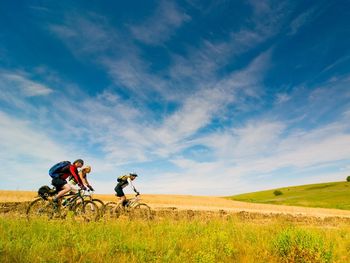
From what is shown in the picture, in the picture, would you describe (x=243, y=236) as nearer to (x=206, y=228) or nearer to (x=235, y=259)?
(x=206, y=228)

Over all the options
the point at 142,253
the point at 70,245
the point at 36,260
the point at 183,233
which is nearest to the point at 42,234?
the point at 70,245

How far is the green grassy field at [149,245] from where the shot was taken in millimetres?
7711

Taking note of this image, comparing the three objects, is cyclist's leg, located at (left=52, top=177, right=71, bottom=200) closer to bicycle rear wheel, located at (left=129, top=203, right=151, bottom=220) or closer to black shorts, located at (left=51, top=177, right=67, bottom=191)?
black shorts, located at (left=51, top=177, right=67, bottom=191)

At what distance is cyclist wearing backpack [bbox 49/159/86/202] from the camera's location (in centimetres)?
1312

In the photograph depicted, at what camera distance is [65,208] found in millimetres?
13586

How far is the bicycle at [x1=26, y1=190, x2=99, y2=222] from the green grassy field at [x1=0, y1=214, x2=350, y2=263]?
240 cm

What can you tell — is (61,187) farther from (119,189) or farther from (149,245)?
(149,245)

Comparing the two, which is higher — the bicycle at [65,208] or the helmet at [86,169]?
the helmet at [86,169]

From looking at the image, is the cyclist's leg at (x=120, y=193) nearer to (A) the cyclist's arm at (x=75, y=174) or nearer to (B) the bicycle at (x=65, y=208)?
(B) the bicycle at (x=65, y=208)

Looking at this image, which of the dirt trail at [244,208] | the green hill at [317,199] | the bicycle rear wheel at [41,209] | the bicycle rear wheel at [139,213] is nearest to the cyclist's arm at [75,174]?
the bicycle rear wheel at [41,209]

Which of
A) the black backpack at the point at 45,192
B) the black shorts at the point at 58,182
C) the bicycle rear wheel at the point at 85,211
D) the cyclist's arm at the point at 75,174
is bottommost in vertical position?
the bicycle rear wheel at the point at 85,211

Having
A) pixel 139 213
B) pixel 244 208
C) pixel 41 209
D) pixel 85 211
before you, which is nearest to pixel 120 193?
pixel 139 213

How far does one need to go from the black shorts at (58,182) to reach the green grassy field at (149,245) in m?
2.43

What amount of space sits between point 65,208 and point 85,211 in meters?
0.81
